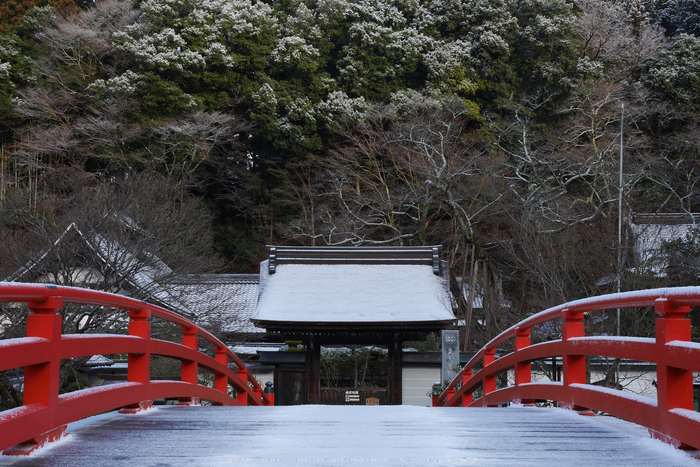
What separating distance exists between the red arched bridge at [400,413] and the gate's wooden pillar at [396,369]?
769 cm

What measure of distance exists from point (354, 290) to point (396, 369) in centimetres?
187

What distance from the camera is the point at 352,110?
2183 cm

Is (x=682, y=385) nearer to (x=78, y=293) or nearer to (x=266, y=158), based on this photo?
(x=78, y=293)

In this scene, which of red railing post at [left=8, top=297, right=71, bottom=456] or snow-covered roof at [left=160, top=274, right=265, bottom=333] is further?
snow-covered roof at [left=160, top=274, right=265, bottom=333]

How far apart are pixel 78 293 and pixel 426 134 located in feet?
58.8

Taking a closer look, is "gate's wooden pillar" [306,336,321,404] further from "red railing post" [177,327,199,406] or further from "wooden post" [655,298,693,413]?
"wooden post" [655,298,693,413]

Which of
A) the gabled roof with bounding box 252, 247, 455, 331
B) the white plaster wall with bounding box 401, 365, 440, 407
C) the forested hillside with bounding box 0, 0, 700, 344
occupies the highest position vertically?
the forested hillside with bounding box 0, 0, 700, 344

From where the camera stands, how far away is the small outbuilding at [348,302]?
35.2 feet

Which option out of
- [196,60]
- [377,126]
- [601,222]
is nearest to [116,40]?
[196,60]

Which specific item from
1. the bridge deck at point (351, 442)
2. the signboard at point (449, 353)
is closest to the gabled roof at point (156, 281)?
the signboard at point (449, 353)

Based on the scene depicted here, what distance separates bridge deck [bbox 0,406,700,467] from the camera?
6.89ft

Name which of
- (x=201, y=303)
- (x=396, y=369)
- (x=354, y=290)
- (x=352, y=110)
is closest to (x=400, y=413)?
(x=396, y=369)

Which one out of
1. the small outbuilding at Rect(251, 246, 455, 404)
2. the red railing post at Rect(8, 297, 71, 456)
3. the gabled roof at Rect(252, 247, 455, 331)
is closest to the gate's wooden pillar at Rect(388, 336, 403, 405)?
the small outbuilding at Rect(251, 246, 455, 404)

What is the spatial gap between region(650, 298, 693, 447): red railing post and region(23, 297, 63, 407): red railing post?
2468mm
